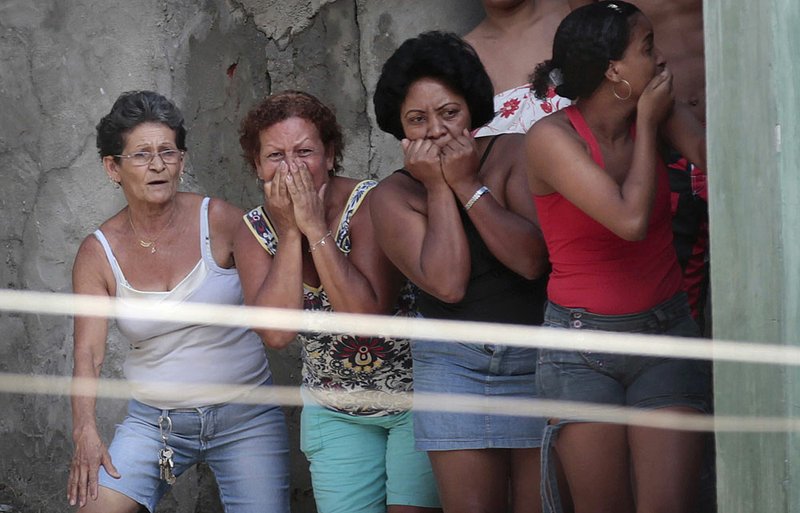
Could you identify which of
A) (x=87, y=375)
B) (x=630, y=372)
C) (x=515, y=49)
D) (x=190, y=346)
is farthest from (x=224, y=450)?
(x=515, y=49)

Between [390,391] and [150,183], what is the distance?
1147mm

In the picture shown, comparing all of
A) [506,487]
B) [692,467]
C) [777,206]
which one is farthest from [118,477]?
[777,206]

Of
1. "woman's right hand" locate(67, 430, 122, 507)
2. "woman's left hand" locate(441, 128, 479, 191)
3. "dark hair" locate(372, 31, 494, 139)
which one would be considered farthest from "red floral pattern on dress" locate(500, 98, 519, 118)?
"woman's right hand" locate(67, 430, 122, 507)

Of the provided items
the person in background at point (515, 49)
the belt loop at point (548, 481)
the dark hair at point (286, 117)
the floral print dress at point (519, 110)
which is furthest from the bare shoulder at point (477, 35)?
the belt loop at point (548, 481)

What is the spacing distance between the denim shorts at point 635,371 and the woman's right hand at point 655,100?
1.50 feet

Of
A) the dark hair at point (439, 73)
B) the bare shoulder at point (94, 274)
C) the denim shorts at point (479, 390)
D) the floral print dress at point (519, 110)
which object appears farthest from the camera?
the bare shoulder at point (94, 274)

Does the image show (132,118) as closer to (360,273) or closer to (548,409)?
(360,273)

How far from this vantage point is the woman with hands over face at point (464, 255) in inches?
128

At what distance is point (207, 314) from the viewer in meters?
4.03

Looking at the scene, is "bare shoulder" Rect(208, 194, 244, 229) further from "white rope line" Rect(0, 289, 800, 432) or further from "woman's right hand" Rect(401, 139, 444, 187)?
"woman's right hand" Rect(401, 139, 444, 187)

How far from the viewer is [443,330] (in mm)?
3348

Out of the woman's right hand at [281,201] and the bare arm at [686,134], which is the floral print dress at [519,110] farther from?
the bare arm at [686,134]

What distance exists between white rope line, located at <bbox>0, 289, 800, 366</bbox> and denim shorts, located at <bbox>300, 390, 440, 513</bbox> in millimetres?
279

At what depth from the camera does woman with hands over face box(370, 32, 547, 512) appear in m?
3.24
